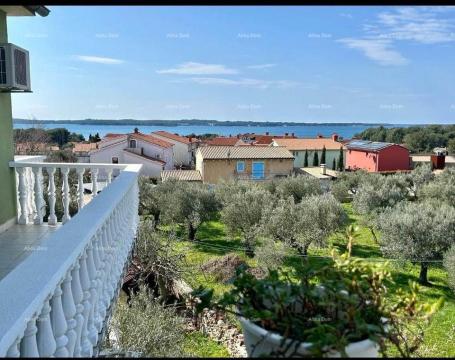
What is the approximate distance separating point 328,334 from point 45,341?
→ 1258mm

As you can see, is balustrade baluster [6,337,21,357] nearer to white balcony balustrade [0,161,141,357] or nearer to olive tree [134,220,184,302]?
white balcony balustrade [0,161,141,357]

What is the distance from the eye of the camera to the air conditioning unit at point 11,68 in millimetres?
5086

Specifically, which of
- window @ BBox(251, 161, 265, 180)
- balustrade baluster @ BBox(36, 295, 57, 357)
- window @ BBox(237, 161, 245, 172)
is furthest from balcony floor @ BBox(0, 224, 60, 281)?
window @ BBox(251, 161, 265, 180)

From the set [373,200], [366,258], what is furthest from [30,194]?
[373,200]

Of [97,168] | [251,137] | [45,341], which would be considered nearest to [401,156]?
[251,137]

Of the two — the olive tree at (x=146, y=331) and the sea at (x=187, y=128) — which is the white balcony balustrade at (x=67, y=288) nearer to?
the olive tree at (x=146, y=331)

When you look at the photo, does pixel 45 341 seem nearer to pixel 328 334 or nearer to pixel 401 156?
pixel 328 334

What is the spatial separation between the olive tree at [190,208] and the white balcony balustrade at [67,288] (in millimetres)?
10034

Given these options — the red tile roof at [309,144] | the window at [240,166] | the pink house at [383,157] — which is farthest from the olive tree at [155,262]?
Result: the red tile roof at [309,144]

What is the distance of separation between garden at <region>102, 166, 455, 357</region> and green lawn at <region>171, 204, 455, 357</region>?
4cm

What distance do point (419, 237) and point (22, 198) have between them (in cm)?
929

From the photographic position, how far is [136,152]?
3681 centimetres

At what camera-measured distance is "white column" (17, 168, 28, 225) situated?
574cm
